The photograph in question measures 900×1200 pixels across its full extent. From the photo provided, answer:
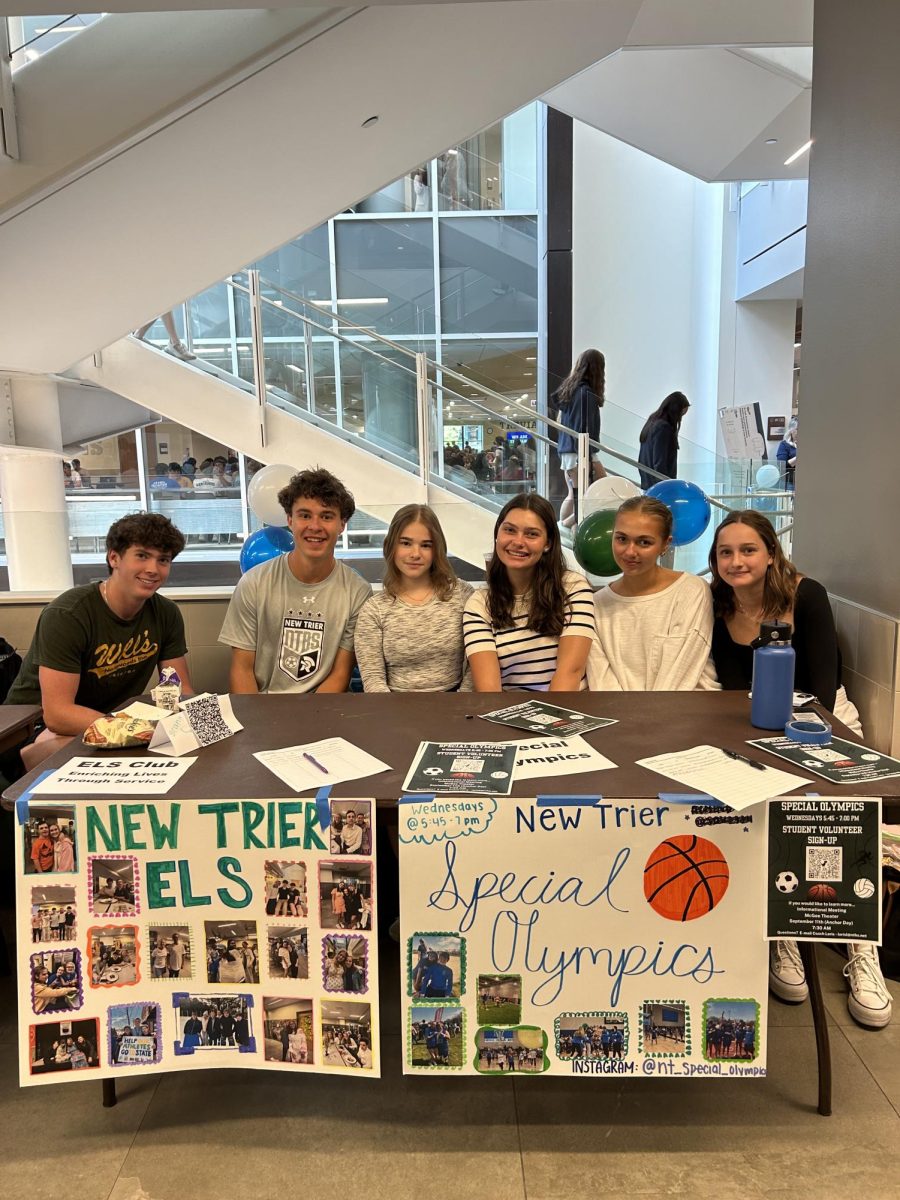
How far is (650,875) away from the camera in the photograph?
1487mm

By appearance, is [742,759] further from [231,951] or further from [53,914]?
[53,914]

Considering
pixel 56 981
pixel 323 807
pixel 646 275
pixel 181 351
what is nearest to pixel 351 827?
pixel 323 807

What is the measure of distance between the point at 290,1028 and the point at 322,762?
1.65 feet

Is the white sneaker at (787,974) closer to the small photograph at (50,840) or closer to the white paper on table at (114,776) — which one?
the white paper on table at (114,776)

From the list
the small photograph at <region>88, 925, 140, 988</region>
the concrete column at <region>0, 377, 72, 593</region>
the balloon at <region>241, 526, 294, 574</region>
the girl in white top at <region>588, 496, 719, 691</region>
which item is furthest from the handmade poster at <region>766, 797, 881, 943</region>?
the concrete column at <region>0, 377, 72, 593</region>

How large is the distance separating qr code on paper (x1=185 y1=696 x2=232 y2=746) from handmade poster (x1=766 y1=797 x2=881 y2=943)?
1158mm

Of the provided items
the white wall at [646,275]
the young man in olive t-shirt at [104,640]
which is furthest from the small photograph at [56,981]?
the white wall at [646,275]

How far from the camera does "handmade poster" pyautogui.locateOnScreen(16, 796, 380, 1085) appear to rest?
149 cm

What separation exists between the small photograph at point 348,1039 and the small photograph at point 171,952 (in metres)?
0.28

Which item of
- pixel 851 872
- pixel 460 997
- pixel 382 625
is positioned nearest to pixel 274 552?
pixel 382 625

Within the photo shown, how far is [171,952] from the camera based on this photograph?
60.3 inches

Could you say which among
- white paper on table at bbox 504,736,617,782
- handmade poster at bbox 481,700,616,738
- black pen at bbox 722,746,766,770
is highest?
handmade poster at bbox 481,700,616,738

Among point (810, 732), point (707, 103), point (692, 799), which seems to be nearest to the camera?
point (692, 799)

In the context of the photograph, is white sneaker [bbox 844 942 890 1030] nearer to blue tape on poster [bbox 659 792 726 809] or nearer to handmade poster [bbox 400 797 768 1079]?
handmade poster [bbox 400 797 768 1079]
